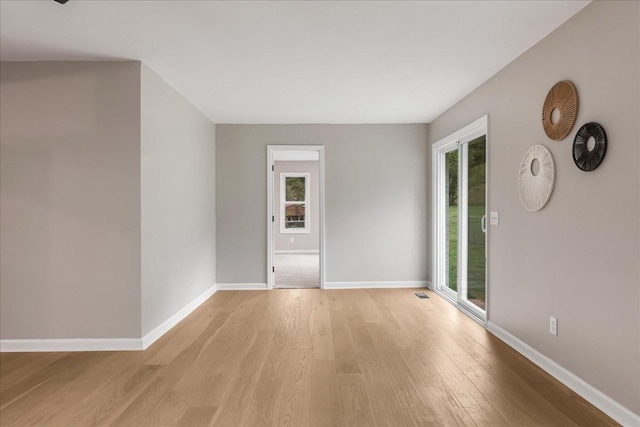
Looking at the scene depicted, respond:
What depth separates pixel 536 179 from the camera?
2.83 metres

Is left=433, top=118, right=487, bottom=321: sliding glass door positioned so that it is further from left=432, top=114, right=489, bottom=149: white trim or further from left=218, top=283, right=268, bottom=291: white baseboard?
left=218, top=283, right=268, bottom=291: white baseboard

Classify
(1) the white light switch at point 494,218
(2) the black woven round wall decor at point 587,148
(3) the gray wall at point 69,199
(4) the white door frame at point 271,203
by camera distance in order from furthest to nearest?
1. (4) the white door frame at point 271,203
2. (1) the white light switch at point 494,218
3. (3) the gray wall at point 69,199
4. (2) the black woven round wall decor at point 587,148

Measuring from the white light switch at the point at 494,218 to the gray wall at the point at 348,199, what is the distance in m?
1.93

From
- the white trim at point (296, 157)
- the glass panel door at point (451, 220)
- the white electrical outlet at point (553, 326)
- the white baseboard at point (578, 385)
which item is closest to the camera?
the white baseboard at point (578, 385)

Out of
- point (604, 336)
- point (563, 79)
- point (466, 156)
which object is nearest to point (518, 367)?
point (604, 336)

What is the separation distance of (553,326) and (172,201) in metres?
3.53

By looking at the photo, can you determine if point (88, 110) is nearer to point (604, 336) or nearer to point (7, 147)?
point (7, 147)

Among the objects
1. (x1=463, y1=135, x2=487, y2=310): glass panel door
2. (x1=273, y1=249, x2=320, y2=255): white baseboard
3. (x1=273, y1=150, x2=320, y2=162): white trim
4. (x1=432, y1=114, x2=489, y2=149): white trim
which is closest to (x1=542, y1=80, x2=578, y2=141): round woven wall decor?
(x1=432, y1=114, x2=489, y2=149): white trim

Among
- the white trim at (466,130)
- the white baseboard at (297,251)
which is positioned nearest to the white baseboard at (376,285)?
the white trim at (466,130)

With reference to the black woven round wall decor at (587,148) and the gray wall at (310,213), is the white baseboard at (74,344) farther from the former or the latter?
the gray wall at (310,213)

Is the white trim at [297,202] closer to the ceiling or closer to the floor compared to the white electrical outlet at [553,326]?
closer to the ceiling

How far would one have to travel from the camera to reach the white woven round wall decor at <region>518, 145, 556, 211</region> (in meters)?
2.68

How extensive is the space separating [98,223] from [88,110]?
958 mm

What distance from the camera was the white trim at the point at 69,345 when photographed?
308 centimetres
